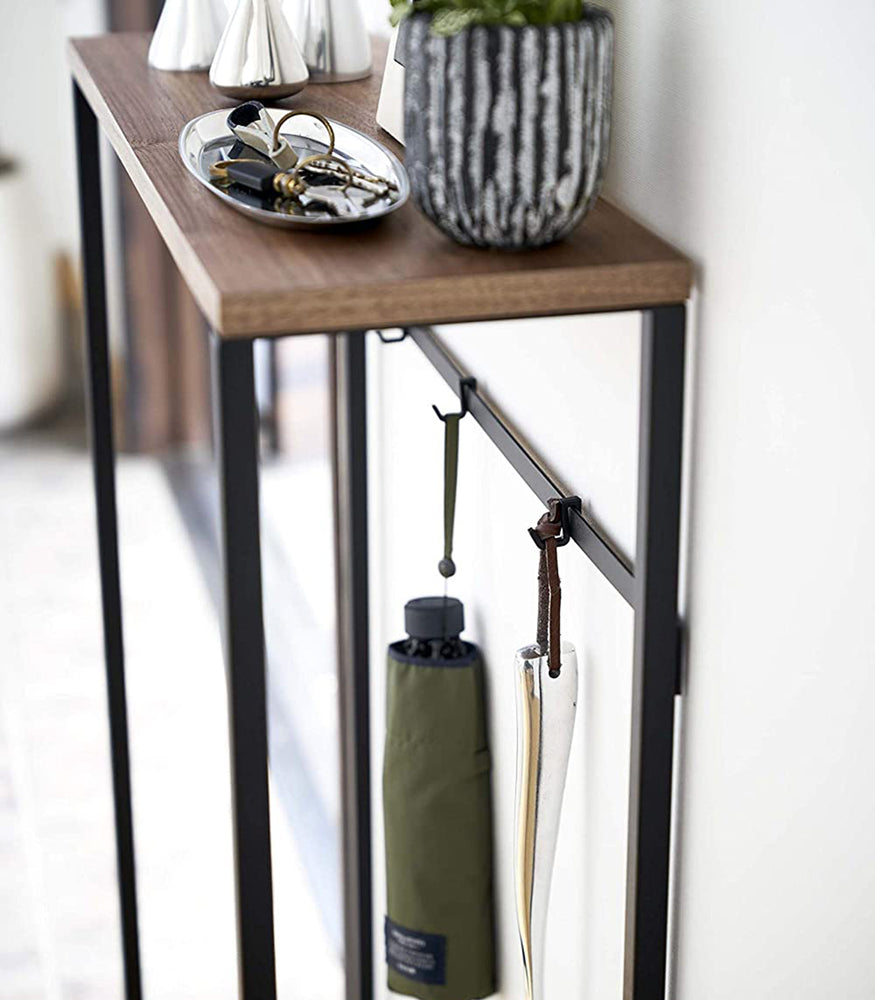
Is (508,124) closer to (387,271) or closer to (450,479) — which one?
(387,271)

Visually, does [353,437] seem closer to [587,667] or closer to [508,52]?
[587,667]

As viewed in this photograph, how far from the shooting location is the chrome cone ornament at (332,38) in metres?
1.03

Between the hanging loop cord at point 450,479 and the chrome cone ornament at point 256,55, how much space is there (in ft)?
0.89

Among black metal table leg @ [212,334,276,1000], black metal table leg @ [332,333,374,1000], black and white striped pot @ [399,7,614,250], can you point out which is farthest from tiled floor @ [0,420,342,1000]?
black and white striped pot @ [399,7,614,250]

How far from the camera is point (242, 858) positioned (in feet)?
2.32

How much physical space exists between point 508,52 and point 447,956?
0.79m

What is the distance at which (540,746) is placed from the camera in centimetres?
87

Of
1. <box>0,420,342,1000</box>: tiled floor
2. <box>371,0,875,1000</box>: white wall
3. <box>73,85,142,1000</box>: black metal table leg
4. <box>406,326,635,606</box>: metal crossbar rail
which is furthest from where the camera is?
<box>0,420,342,1000</box>: tiled floor

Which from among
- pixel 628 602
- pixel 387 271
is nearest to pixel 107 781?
pixel 628 602

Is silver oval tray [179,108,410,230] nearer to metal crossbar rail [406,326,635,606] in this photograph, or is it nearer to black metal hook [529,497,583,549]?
metal crossbar rail [406,326,635,606]

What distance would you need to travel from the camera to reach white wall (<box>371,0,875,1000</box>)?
1.96ft

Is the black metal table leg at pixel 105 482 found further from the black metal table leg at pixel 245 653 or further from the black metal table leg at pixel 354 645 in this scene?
the black metal table leg at pixel 245 653

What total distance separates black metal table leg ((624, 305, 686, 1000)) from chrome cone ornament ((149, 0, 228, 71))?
0.52 meters

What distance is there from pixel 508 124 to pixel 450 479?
49 centimetres
